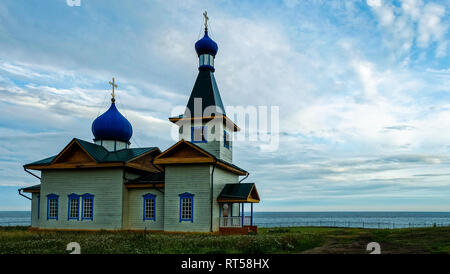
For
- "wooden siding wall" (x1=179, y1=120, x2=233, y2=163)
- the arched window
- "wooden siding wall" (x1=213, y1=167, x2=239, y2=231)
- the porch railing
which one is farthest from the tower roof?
the porch railing

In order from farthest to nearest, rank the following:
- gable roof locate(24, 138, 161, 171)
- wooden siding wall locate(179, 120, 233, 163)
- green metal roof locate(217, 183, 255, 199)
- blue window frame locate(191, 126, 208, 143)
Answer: gable roof locate(24, 138, 161, 171) → blue window frame locate(191, 126, 208, 143) → wooden siding wall locate(179, 120, 233, 163) → green metal roof locate(217, 183, 255, 199)

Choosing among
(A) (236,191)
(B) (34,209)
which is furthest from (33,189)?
(A) (236,191)

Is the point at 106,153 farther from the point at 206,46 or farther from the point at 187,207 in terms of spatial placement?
the point at 206,46

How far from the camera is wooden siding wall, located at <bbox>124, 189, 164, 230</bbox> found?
24.0 metres

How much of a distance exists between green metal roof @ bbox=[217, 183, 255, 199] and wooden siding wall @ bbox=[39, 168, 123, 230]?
20.9 ft

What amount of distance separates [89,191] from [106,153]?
10.2 feet

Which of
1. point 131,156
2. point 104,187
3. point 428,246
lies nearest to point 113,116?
point 131,156

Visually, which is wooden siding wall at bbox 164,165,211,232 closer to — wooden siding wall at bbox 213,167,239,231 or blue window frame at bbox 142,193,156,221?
wooden siding wall at bbox 213,167,239,231

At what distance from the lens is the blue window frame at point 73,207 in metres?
25.3

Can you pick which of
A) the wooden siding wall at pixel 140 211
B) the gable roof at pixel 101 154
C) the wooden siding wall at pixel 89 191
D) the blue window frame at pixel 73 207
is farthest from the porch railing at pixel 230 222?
the blue window frame at pixel 73 207

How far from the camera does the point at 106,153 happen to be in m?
27.2

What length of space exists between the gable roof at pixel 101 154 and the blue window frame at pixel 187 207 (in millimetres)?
4572

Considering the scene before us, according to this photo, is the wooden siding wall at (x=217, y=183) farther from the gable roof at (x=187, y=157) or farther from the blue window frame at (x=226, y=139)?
the blue window frame at (x=226, y=139)

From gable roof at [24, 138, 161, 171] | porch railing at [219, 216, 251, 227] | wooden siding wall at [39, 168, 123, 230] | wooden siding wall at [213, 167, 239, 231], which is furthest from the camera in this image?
gable roof at [24, 138, 161, 171]
